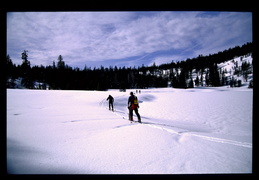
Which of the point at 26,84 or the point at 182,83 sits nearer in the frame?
the point at 26,84

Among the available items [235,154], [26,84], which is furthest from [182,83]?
[26,84]

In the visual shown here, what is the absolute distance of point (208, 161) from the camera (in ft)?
7.54
